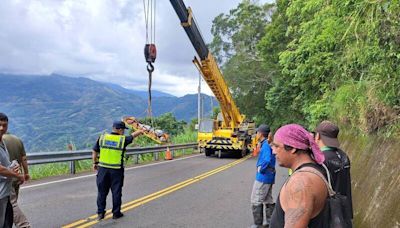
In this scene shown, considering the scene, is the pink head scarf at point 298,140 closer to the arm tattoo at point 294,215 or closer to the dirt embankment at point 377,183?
the arm tattoo at point 294,215

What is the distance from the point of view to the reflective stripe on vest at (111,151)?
7.83 m

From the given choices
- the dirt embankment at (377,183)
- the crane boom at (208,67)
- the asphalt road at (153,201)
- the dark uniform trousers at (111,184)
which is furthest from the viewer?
the crane boom at (208,67)

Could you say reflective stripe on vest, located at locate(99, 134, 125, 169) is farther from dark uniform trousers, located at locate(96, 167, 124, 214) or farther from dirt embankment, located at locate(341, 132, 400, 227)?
dirt embankment, located at locate(341, 132, 400, 227)

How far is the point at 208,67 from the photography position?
69.9 feet

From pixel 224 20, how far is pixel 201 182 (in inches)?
1420

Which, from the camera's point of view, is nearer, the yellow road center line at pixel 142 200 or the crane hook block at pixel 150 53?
the yellow road center line at pixel 142 200

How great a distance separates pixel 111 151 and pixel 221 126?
19164 mm

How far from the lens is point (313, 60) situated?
10.9 m

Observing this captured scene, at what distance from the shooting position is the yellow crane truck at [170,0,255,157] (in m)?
21.6

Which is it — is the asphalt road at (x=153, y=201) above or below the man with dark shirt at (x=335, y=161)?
below

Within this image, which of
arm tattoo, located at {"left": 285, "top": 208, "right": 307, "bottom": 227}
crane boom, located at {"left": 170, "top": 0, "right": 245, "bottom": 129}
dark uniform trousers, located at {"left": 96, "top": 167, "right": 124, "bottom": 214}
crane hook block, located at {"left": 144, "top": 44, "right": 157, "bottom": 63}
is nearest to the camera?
arm tattoo, located at {"left": 285, "top": 208, "right": 307, "bottom": 227}

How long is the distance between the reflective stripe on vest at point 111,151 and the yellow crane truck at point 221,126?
12481 mm

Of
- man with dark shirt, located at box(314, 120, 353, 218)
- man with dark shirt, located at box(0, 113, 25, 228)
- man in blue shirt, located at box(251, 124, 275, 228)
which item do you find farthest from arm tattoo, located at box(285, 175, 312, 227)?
man in blue shirt, located at box(251, 124, 275, 228)

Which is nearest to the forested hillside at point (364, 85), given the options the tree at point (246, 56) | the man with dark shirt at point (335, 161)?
the man with dark shirt at point (335, 161)
